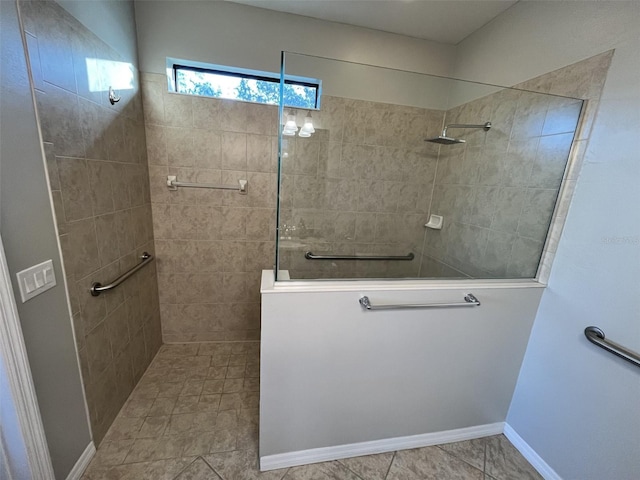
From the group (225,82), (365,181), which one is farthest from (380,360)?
(225,82)

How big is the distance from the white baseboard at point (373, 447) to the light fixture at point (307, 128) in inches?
74.0

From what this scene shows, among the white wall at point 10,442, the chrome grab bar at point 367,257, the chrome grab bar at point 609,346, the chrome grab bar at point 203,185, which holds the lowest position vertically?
the white wall at point 10,442

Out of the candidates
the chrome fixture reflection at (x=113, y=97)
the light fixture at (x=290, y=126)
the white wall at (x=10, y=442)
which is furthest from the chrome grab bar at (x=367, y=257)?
the chrome fixture reflection at (x=113, y=97)

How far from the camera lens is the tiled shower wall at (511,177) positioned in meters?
1.26

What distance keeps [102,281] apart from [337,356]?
136cm

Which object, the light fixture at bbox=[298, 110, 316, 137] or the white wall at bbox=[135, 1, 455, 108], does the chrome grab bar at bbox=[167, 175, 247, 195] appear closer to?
the light fixture at bbox=[298, 110, 316, 137]

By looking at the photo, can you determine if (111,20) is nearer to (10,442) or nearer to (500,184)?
(10,442)

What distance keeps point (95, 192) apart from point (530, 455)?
2811mm

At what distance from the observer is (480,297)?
1326 mm

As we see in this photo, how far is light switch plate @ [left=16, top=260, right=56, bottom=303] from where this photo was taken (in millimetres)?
914

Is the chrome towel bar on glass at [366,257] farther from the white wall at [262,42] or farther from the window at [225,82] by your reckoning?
the white wall at [262,42]

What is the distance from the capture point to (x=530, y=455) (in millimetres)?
1422

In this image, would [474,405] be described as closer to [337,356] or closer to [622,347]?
[622,347]

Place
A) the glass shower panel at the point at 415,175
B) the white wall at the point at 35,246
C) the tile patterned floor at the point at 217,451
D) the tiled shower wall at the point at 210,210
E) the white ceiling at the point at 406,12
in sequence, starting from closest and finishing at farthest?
the white wall at the point at 35,246
the tile patterned floor at the point at 217,451
the glass shower panel at the point at 415,175
the white ceiling at the point at 406,12
the tiled shower wall at the point at 210,210
